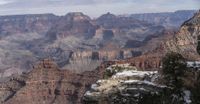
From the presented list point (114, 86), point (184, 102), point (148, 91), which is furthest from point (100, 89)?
point (184, 102)

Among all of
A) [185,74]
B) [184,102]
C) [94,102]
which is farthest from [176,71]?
[94,102]

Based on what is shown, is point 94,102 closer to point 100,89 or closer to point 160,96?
point 100,89

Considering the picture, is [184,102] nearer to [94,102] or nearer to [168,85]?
[168,85]

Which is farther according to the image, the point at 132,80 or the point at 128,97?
the point at 132,80

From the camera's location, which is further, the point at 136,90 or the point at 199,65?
the point at 199,65

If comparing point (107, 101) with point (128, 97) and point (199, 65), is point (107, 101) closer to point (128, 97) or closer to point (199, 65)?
point (128, 97)

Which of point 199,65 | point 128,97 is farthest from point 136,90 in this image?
point 199,65

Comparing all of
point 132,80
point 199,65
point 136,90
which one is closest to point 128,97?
point 136,90
